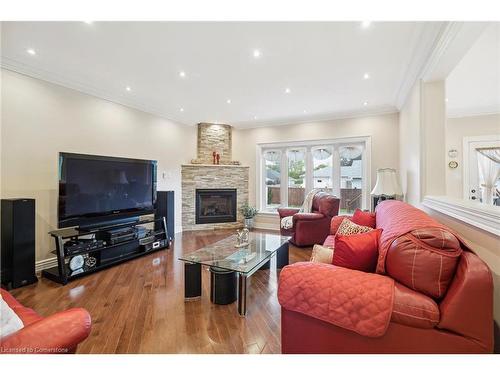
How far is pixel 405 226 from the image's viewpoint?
1.32 metres

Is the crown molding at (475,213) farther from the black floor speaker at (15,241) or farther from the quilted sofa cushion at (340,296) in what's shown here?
the black floor speaker at (15,241)

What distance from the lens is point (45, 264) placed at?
117 inches

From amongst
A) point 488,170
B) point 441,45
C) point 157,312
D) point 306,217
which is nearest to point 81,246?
point 157,312

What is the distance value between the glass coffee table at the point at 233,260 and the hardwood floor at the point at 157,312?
154 mm

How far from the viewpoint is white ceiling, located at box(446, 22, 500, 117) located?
236 cm

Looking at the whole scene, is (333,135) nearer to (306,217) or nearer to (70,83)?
(306,217)

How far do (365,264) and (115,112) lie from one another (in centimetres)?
432

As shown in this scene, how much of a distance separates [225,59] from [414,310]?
2896 millimetres

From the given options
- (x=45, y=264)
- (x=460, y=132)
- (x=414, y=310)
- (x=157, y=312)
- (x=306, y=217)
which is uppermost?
(x=460, y=132)

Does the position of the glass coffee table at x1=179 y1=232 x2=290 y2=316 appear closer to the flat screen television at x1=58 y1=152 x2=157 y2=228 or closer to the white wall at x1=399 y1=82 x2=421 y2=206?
the flat screen television at x1=58 y1=152 x2=157 y2=228

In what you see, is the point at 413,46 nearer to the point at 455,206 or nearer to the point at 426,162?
the point at 426,162

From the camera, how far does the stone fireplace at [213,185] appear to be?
5.38m

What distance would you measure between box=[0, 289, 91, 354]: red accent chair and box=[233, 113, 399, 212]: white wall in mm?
4901
